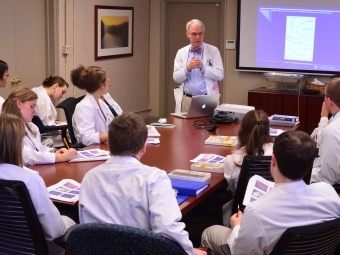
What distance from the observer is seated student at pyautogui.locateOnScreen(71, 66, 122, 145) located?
4574 millimetres

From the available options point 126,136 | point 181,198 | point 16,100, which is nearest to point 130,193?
point 126,136

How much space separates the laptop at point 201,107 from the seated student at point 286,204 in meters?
3.00

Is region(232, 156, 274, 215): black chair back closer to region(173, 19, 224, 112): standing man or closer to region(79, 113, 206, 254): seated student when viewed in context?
region(79, 113, 206, 254): seated student

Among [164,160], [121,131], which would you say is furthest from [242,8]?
[121,131]

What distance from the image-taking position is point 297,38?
24.8 feet

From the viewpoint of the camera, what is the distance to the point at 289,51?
7621 mm

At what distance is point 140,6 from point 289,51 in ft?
7.40

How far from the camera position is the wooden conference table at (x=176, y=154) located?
342 cm

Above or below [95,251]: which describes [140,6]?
above

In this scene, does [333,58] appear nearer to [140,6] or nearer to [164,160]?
[140,6]

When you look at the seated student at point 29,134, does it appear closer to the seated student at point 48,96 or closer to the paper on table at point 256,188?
the paper on table at point 256,188

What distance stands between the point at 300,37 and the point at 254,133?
171 inches

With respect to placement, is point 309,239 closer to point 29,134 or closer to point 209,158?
point 209,158

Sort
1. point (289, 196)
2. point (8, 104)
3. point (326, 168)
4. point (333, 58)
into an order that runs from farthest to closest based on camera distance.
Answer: point (333, 58) → point (8, 104) → point (326, 168) → point (289, 196)
